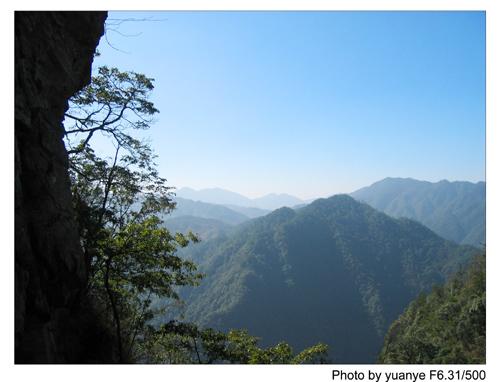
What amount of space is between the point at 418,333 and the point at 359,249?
14315 cm

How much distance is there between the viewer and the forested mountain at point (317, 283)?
129375mm

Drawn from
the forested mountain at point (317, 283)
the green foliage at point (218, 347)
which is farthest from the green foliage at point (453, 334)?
the forested mountain at point (317, 283)

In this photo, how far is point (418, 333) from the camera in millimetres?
51562

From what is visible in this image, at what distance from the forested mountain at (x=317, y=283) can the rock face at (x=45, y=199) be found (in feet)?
363

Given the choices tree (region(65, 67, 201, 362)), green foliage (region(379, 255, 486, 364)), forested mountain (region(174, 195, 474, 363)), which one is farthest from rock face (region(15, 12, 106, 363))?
forested mountain (region(174, 195, 474, 363))

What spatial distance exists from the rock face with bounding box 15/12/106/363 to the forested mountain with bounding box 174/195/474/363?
4353 inches

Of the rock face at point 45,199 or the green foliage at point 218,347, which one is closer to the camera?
the rock face at point 45,199

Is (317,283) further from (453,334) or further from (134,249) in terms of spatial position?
(134,249)

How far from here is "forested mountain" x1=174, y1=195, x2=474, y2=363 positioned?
129 m

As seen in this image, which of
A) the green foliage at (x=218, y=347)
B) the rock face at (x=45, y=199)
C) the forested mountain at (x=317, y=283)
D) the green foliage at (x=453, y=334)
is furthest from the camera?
the forested mountain at (x=317, y=283)

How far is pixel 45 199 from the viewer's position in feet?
25.6

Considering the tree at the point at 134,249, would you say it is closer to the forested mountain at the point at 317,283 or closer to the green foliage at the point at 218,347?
the green foliage at the point at 218,347

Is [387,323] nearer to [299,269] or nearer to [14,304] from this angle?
[299,269]
